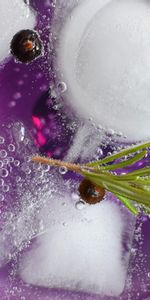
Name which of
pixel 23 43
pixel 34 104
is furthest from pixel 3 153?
pixel 23 43

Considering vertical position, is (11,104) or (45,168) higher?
(11,104)

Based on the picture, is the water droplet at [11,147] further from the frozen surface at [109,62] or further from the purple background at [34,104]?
the frozen surface at [109,62]

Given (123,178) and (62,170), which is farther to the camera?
(62,170)

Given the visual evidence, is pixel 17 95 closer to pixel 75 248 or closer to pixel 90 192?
pixel 90 192

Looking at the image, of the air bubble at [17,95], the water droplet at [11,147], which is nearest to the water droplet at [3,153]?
the water droplet at [11,147]

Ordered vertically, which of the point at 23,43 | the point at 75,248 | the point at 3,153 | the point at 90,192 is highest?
the point at 23,43
